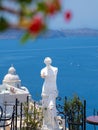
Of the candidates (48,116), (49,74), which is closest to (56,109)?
(48,116)

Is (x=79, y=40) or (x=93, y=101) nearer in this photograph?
(x=93, y=101)

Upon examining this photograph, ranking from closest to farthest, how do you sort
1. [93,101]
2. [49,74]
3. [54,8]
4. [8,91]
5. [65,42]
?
[54,8], [49,74], [8,91], [93,101], [65,42]

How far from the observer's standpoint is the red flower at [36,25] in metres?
0.58

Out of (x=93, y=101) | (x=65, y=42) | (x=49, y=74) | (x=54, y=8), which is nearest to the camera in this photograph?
(x=54, y=8)

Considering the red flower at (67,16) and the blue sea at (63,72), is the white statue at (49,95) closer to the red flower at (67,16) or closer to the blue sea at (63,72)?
the blue sea at (63,72)

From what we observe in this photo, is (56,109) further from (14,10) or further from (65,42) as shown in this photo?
(65,42)

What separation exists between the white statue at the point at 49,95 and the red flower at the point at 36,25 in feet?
21.0

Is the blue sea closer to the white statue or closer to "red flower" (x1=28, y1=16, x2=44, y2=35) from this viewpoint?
"red flower" (x1=28, y1=16, x2=44, y2=35)

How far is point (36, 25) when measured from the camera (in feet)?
1.91

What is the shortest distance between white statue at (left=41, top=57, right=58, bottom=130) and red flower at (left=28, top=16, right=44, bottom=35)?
6.41m

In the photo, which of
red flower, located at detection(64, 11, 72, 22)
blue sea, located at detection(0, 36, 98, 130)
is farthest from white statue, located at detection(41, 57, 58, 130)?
red flower, located at detection(64, 11, 72, 22)

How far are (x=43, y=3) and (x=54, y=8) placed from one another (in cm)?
2

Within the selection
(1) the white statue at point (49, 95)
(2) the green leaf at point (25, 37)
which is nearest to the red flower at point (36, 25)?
(2) the green leaf at point (25, 37)

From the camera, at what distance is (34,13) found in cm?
59
